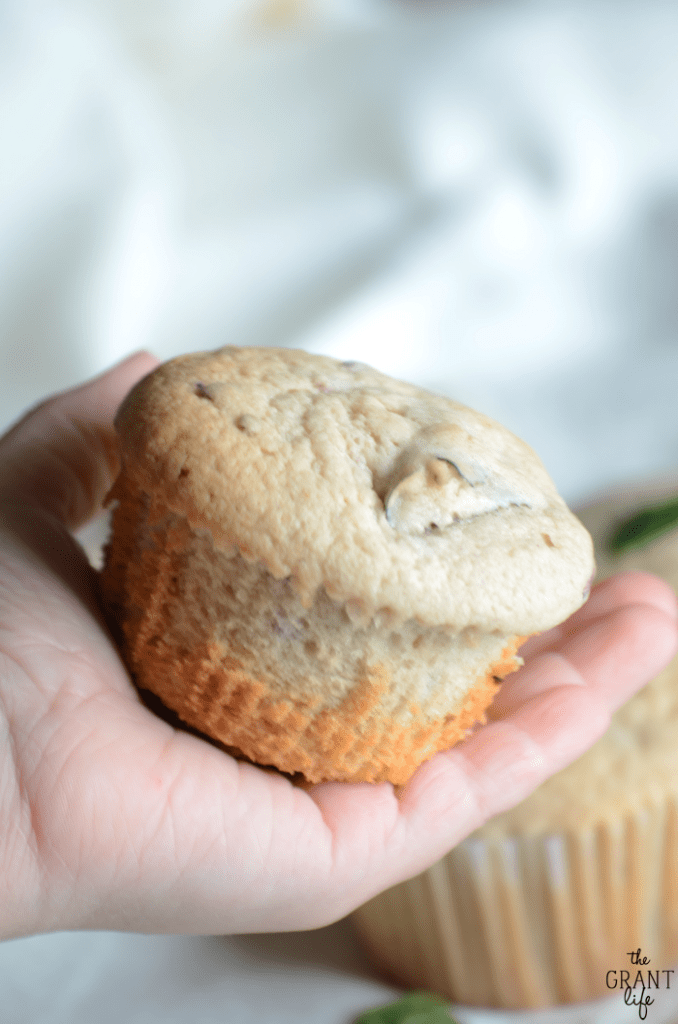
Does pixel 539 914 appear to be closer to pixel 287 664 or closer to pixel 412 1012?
pixel 412 1012

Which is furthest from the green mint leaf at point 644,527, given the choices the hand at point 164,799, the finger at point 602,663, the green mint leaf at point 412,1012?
the green mint leaf at point 412,1012

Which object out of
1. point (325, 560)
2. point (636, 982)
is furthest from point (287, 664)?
point (636, 982)

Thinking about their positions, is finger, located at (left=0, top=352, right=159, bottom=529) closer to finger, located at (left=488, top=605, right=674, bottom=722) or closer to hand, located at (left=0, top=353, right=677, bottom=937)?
hand, located at (left=0, top=353, right=677, bottom=937)

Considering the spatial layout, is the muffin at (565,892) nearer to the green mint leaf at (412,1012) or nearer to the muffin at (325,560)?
the green mint leaf at (412,1012)

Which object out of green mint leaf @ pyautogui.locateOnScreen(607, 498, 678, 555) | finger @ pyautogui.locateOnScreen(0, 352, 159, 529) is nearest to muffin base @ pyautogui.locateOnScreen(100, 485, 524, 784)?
finger @ pyautogui.locateOnScreen(0, 352, 159, 529)

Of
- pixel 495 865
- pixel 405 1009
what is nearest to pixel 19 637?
pixel 495 865
